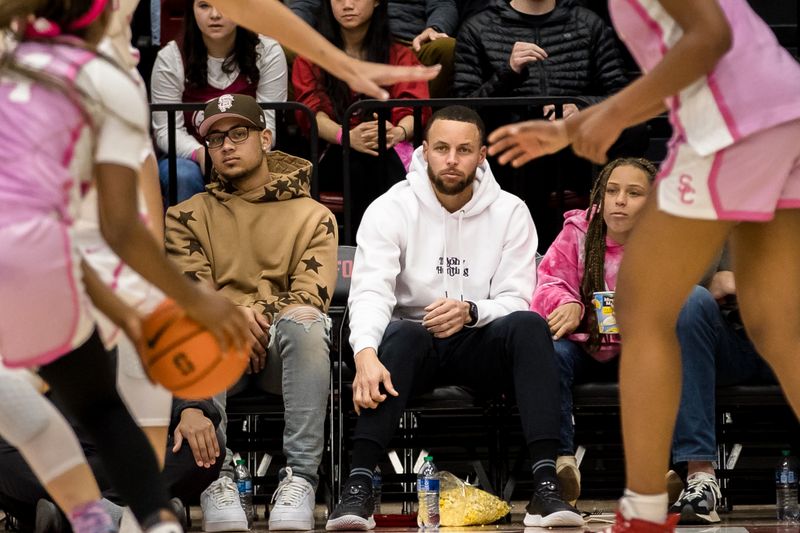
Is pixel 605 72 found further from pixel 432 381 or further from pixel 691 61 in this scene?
pixel 691 61

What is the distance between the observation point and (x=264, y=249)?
19.3 ft

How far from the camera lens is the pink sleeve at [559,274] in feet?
18.9

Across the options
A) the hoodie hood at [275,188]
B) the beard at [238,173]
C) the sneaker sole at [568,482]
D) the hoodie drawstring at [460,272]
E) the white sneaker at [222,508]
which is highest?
the beard at [238,173]

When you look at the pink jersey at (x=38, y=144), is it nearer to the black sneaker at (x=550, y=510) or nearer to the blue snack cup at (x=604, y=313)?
the black sneaker at (x=550, y=510)

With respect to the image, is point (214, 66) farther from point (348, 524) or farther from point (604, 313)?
point (348, 524)

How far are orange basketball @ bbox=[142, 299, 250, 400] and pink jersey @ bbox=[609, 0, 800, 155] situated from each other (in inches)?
46.8

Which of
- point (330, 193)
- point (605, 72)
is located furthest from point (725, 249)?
point (330, 193)

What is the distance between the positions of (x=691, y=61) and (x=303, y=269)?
2.83m

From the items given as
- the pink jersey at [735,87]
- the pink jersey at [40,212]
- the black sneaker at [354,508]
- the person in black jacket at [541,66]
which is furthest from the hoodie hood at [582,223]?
the pink jersey at [40,212]

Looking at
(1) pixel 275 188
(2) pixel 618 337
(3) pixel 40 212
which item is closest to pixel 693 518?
(2) pixel 618 337

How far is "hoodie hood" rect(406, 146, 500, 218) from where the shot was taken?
5.88 meters

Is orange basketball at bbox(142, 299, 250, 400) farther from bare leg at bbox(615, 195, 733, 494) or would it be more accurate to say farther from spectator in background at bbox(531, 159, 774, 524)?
spectator in background at bbox(531, 159, 774, 524)

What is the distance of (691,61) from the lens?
3221mm

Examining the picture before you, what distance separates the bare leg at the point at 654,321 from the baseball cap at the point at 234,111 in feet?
9.41
